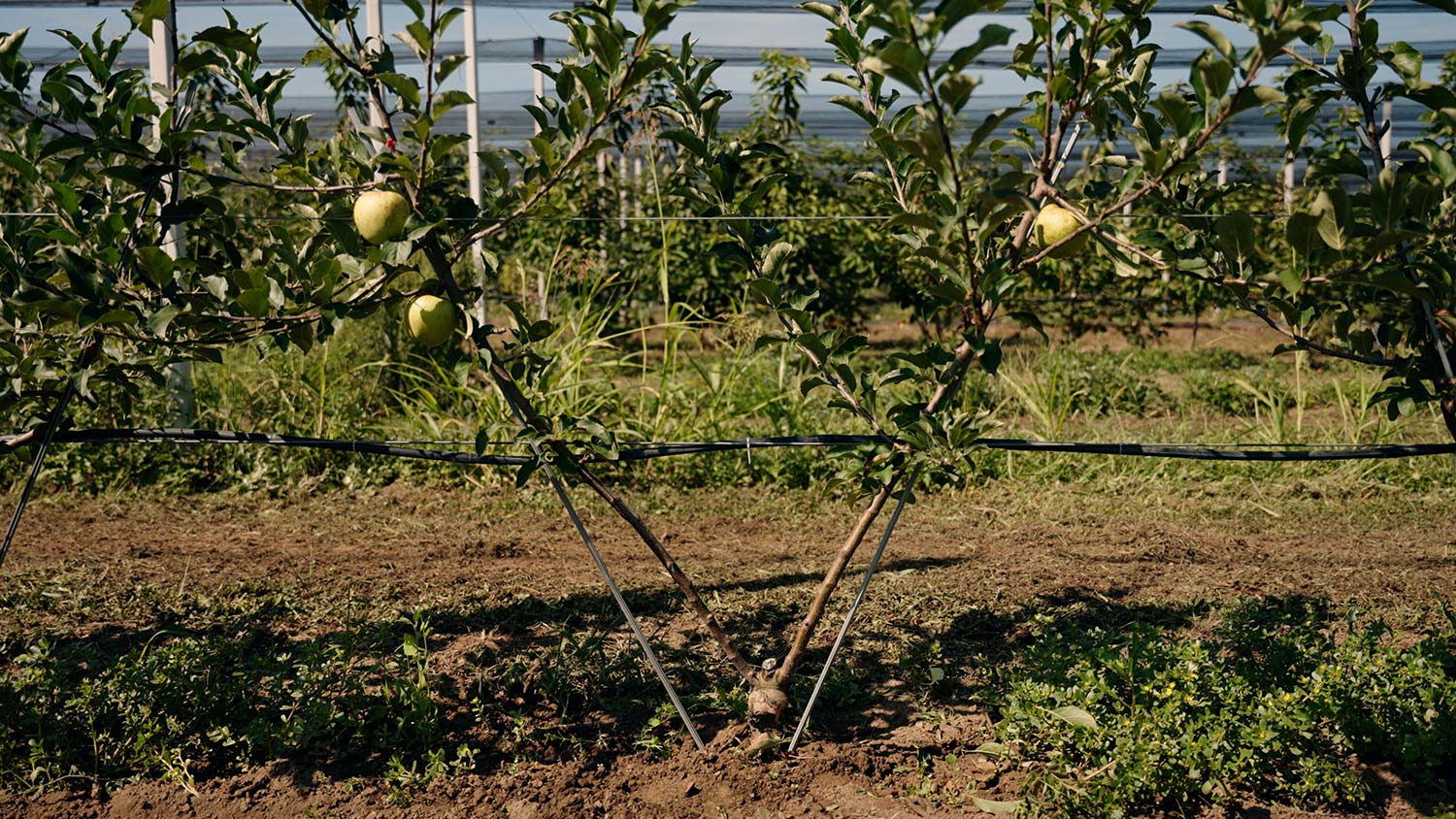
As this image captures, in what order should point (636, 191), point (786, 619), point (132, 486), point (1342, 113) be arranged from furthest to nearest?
point (636, 191)
point (1342, 113)
point (132, 486)
point (786, 619)

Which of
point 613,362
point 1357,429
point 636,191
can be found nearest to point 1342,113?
point 1357,429

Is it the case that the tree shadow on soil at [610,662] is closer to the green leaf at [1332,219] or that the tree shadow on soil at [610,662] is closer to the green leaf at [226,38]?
the green leaf at [1332,219]

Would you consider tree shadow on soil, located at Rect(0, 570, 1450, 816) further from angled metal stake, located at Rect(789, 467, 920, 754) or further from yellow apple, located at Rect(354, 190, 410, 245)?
yellow apple, located at Rect(354, 190, 410, 245)

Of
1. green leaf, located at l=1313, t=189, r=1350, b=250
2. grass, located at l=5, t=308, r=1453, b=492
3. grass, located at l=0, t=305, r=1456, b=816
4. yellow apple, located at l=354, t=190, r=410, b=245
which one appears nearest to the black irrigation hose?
grass, located at l=0, t=305, r=1456, b=816

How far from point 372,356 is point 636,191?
3155mm

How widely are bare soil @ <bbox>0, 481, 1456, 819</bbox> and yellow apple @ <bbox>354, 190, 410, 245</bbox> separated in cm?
120

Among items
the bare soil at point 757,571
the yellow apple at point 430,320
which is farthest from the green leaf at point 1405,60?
the yellow apple at point 430,320

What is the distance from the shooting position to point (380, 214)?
205 cm

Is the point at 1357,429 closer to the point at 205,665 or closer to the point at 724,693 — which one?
the point at 724,693

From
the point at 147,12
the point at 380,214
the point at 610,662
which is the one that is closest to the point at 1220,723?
the point at 610,662

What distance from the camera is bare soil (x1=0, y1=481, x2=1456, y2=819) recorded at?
2430 millimetres

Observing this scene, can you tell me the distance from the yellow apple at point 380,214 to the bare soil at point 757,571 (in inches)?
47.2

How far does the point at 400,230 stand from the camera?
209cm

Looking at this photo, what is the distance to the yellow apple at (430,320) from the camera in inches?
84.8
